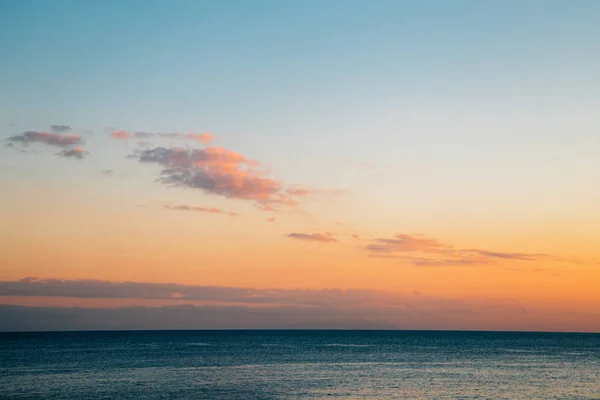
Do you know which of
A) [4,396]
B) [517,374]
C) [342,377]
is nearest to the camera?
[4,396]

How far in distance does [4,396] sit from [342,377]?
4477 cm

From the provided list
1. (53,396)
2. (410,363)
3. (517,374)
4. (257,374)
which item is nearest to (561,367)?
(517,374)

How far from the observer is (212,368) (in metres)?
102

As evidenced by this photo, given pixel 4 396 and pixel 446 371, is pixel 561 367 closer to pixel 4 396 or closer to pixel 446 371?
pixel 446 371

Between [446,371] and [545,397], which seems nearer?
[545,397]

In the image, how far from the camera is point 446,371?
321ft

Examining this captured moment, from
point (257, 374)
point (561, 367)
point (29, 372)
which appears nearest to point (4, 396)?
point (29, 372)

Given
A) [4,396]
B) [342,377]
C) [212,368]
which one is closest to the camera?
[4,396]

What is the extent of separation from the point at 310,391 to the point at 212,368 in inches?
1365

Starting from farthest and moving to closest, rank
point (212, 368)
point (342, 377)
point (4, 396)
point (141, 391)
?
point (212, 368) < point (342, 377) < point (141, 391) < point (4, 396)

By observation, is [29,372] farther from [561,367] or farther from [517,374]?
[561,367]

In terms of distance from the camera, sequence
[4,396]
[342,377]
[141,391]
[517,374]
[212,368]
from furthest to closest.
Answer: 1. [212,368]
2. [517,374]
3. [342,377]
4. [141,391]
5. [4,396]

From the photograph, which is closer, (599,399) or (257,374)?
(599,399)

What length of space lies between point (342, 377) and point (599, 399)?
113ft
